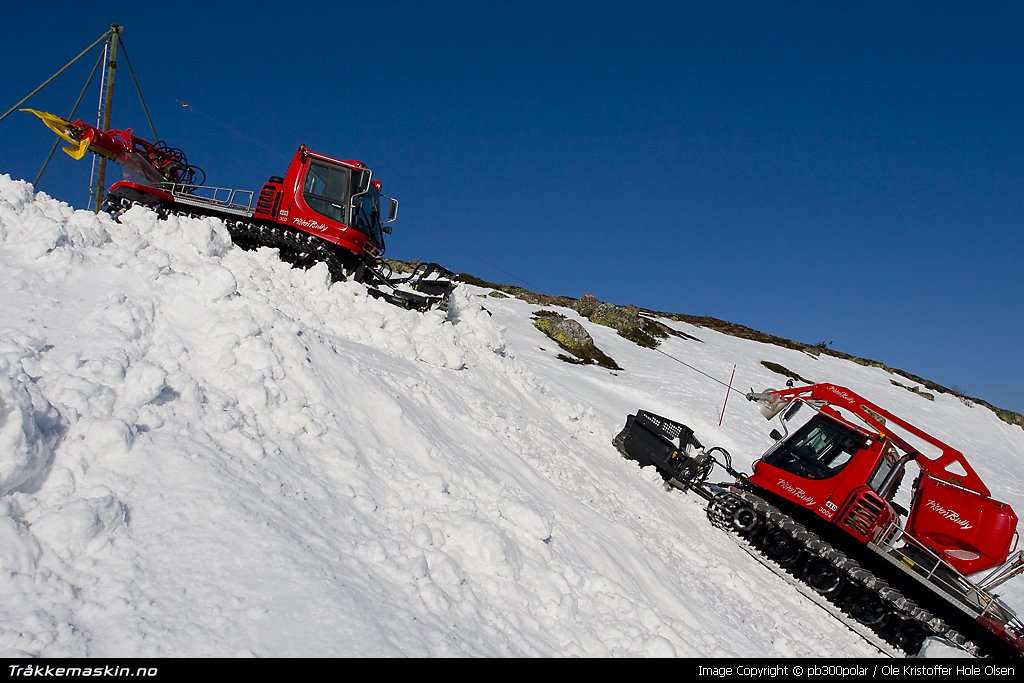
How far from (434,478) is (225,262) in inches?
250

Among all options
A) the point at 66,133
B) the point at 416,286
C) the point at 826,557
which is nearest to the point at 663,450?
the point at 826,557

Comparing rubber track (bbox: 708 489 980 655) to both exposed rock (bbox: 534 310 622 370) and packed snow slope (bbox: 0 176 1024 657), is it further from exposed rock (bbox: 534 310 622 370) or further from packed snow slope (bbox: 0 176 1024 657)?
exposed rock (bbox: 534 310 622 370)

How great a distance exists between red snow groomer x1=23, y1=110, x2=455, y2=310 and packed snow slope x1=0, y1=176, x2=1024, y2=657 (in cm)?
141

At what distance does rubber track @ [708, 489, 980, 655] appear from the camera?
335 inches

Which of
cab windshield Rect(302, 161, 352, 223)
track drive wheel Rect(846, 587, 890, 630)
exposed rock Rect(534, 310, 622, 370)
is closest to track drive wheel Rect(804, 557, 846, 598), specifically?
track drive wheel Rect(846, 587, 890, 630)

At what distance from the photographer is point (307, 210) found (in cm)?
1270

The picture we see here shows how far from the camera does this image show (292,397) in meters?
6.16

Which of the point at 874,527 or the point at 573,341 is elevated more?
the point at 573,341

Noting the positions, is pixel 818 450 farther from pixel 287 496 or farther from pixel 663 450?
pixel 287 496

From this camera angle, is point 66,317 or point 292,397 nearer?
point 66,317

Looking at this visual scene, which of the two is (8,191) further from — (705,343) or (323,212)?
(705,343)

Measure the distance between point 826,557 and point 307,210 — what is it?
10.9 meters

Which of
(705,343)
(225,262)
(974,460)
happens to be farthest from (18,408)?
(705,343)
